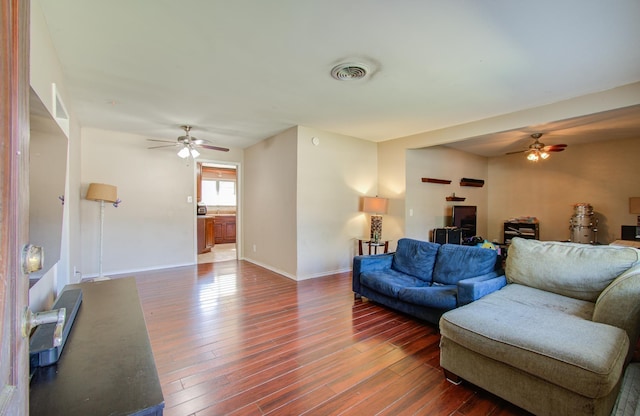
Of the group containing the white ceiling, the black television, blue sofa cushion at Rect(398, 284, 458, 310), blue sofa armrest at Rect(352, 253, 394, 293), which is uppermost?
the white ceiling

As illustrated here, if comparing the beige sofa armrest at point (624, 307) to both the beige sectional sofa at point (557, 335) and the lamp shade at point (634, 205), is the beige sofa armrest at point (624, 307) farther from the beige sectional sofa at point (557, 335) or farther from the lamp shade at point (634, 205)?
the lamp shade at point (634, 205)

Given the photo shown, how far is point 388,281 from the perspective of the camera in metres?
3.27

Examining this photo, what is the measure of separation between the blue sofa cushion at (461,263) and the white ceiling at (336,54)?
1.76m

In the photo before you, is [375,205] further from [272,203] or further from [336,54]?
[336,54]

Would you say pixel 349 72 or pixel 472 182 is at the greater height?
pixel 349 72

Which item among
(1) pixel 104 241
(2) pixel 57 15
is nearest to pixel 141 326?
(2) pixel 57 15

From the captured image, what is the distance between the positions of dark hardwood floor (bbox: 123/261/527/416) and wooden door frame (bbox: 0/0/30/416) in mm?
1577

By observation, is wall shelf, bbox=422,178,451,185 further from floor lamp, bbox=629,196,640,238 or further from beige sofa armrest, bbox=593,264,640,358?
beige sofa armrest, bbox=593,264,640,358

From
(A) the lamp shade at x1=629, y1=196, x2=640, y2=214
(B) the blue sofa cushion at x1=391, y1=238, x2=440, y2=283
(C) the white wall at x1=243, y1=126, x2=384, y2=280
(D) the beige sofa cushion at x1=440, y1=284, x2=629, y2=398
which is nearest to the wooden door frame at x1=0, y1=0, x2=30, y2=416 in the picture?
(D) the beige sofa cushion at x1=440, y1=284, x2=629, y2=398

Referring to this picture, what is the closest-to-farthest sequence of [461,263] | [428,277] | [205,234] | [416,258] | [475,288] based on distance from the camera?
→ [475,288] → [461,263] → [428,277] → [416,258] → [205,234]

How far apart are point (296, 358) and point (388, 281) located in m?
1.41

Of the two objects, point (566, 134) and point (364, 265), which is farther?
point (566, 134)

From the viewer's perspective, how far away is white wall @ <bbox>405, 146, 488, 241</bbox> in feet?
17.4

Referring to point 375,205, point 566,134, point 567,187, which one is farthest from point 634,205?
point 375,205
